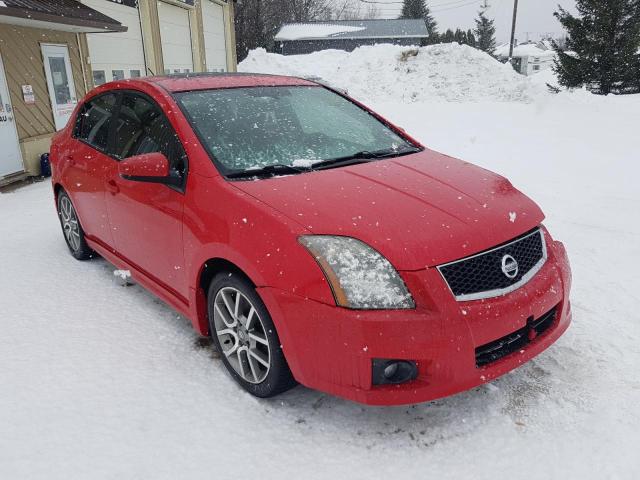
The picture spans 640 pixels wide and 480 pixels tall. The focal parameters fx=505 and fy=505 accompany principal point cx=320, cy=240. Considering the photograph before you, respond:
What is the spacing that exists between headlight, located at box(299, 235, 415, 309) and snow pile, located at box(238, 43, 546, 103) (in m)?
17.8

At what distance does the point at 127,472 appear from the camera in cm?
220

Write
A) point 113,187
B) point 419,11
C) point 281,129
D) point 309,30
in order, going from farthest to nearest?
point 419,11 < point 309,30 < point 113,187 < point 281,129

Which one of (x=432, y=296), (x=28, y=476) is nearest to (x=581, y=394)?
(x=432, y=296)

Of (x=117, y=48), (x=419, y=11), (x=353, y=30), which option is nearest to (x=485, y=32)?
(x=419, y=11)

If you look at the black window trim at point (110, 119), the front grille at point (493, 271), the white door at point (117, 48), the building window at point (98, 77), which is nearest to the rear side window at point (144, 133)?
the black window trim at point (110, 119)

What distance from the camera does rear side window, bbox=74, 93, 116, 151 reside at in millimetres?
3838

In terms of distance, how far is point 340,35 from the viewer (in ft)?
136

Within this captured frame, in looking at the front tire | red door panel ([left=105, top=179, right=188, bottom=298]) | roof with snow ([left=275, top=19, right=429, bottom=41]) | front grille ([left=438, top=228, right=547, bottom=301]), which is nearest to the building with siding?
red door panel ([left=105, top=179, right=188, bottom=298])

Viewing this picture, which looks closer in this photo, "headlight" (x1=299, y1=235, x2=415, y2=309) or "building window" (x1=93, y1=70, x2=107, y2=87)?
"headlight" (x1=299, y1=235, x2=415, y2=309)

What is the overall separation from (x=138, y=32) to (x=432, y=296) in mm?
13637

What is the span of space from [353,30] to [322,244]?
44138 millimetres

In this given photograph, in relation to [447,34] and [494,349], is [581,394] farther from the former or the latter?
[447,34]

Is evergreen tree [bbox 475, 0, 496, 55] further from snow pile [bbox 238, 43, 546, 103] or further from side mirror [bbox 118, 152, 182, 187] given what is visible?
side mirror [bbox 118, 152, 182, 187]

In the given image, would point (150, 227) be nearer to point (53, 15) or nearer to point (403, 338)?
point (403, 338)
